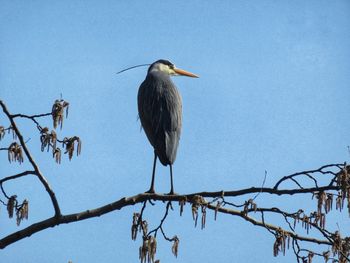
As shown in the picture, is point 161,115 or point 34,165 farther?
point 161,115

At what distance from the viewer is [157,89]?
6473 millimetres

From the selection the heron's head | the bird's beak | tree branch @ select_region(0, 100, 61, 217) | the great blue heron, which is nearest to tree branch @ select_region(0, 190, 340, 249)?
tree branch @ select_region(0, 100, 61, 217)

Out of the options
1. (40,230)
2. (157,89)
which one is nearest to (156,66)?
(157,89)

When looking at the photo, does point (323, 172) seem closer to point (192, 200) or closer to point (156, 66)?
point (192, 200)

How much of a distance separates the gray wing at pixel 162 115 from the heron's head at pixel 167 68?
125 cm

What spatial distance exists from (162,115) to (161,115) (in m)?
0.01

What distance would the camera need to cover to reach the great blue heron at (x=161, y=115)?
231 inches

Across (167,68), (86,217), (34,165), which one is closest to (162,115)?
(86,217)

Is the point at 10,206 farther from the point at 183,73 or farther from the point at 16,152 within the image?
the point at 183,73

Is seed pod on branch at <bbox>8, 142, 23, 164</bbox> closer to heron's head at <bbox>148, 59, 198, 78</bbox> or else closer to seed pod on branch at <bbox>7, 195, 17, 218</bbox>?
seed pod on branch at <bbox>7, 195, 17, 218</bbox>

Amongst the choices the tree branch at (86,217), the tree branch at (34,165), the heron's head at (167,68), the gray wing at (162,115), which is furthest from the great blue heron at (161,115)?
the tree branch at (34,165)

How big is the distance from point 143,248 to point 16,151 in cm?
104

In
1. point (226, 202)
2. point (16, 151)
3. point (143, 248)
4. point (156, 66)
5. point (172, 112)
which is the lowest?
point (143, 248)

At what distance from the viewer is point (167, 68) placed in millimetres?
8352
